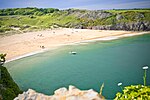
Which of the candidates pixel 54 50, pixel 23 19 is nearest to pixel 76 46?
pixel 54 50

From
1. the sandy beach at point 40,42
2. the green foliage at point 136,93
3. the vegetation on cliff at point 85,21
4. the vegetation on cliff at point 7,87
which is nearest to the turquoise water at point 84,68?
the sandy beach at point 40,42

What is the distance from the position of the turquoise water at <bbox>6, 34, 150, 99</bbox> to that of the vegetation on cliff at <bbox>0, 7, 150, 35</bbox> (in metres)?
28.2

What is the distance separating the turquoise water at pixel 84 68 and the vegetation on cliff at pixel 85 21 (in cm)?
2816

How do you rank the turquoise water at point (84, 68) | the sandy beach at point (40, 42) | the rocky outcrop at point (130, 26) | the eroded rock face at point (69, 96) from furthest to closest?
the rocky outcrop at point (130, 26)
the sandy beach at point (40, 42)
the turquoise water at point (84, 68)
the eroded rock face at point (69, 96)

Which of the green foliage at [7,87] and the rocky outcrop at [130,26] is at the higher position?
the green foliage at [7,87]

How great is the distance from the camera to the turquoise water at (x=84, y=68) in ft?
89.5

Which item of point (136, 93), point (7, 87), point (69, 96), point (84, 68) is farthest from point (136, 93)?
point (84, 68)

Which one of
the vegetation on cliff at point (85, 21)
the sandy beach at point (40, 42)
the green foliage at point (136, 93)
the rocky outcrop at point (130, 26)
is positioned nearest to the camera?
the green foliage at point (136, 93)

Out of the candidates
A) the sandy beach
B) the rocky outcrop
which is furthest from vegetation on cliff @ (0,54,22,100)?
the rocky outcrop

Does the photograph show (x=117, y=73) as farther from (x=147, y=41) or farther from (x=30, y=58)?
(x=147, y=41)

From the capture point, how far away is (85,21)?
95.7m

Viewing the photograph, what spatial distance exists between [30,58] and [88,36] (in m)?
27.7

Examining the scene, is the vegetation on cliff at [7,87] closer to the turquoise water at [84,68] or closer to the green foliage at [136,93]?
the green foliage at [136,93]

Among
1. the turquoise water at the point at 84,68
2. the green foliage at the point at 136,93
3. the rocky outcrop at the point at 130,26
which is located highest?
the green foliage at the point at 136,93
